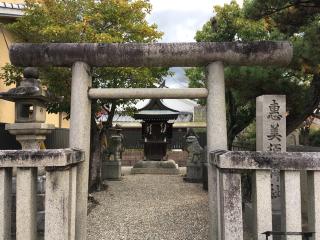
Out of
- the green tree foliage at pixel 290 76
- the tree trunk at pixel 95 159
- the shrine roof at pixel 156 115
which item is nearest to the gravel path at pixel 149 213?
the tree trunk at pixel 95 159

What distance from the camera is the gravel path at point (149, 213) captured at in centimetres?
741

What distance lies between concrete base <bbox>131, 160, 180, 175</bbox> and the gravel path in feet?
16.2

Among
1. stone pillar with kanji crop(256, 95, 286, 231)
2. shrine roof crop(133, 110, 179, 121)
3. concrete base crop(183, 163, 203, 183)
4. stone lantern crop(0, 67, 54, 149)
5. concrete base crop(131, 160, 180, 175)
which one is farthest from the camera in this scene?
shrine roof crop(133, 110, 179, 121)

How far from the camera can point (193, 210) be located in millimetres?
9523

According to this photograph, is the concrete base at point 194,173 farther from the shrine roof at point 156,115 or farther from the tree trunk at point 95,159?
the tree trunk at point 95,159

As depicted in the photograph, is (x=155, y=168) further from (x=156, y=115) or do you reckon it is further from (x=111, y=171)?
(x=111, y=171)

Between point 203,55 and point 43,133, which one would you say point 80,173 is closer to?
point 203,55

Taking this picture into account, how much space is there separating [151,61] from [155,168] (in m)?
15.2

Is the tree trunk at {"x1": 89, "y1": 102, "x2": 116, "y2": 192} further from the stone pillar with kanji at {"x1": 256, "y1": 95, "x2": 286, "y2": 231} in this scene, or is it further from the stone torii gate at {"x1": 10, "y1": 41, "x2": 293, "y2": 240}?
the stone torii gate at {"x1": 10, "y1": 41, "x2": 293, "y2": 240}

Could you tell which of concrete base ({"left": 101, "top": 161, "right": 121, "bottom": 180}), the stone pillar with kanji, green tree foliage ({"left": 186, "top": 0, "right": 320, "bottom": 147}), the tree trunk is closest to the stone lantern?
green tree foliage ({"left": 186, "top": 0, "right": 320, "bottom": 147})

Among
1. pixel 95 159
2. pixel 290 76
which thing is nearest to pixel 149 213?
pixel 95 159

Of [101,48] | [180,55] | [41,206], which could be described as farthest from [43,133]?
[180,55]

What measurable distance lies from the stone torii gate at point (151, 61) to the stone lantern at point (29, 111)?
306 cm

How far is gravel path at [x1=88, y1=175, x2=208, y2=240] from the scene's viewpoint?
24.3ft
